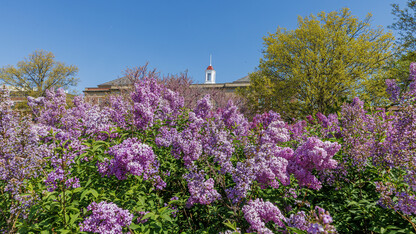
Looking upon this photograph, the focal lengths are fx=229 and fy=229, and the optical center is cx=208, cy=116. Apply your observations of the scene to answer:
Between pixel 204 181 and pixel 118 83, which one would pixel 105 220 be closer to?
pixel 204 181

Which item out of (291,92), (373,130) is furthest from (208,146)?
(291,92)

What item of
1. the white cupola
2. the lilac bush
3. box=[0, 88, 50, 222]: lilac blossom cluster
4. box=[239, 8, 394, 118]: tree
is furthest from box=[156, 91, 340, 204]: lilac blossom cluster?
the white cupola

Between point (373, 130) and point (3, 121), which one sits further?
point (373, 130)

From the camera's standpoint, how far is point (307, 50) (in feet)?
66.9

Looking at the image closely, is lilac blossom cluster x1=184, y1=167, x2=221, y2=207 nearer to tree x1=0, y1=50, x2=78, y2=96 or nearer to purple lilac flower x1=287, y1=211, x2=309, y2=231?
purple lilac flower x1=287, y1=211, x2=309, y2=231

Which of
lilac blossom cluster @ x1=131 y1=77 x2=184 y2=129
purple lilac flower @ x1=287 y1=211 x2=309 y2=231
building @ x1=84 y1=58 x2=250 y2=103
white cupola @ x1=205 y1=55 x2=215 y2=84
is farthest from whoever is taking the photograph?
white cupola @ x1=205 y1=55 x2=215 y2=84

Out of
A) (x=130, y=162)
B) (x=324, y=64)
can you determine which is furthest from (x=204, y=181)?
(x=324, y=64)

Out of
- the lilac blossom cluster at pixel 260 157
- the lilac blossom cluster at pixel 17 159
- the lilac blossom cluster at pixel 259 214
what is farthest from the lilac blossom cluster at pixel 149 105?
the lilac blossom cluster at pixel 259 214

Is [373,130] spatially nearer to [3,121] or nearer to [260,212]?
A: [260,212]

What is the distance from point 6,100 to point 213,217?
3721 mm

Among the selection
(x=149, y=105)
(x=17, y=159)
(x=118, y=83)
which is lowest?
(x=17, y=159)

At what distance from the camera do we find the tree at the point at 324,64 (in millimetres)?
19766

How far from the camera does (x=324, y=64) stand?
795 inches

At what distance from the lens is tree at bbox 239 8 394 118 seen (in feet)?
64.8
